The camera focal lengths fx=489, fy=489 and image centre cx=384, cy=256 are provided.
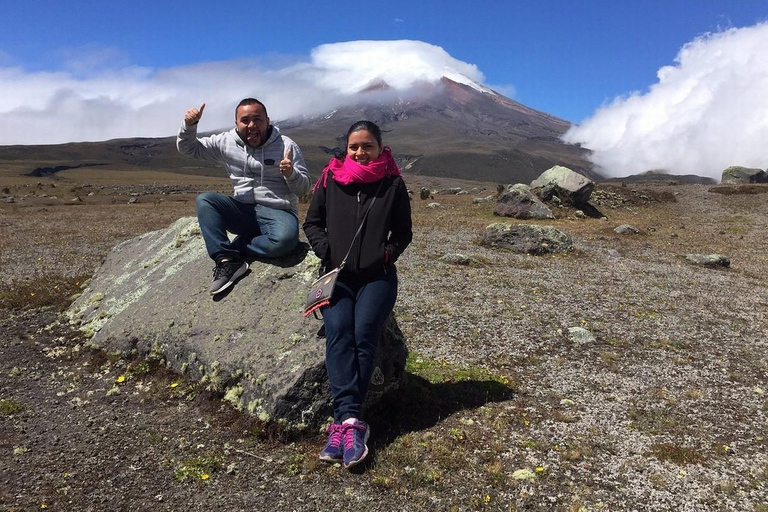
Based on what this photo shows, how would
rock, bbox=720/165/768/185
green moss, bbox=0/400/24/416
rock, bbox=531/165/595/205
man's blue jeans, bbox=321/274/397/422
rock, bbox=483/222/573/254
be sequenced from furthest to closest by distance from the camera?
rock, bbox=720/165/768/185, rock, bbox=531/165/595/205, rock, bbox=483/222/573/254, green moss, bbox=0/400/24/416, man's blue jeans, bbox=321/274/397/422

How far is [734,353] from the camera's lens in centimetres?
994

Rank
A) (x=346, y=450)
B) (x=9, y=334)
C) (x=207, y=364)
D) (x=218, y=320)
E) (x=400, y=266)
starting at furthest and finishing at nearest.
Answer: (x=400, y=266) < (x=9, y=334) < (x=218, y=320) < (x=207, y=364) < (x=346, y=450)

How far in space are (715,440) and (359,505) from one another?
488cm

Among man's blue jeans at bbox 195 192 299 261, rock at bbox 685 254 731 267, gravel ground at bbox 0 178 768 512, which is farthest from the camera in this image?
rock at bbox 685 254 731 267

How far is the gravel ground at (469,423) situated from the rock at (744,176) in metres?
64.6

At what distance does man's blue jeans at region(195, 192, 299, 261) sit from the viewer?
26.0 feet

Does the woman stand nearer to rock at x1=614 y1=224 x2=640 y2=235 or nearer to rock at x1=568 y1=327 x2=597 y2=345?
rock at x1=568 y1=327 x2=597 y2=345

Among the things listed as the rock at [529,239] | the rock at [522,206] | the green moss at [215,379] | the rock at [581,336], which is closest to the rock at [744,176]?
the rock at [522,206]

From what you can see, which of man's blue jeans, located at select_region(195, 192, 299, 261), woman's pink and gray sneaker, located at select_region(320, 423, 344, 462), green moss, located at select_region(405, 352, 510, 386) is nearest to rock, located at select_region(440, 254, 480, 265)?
green moss, located at select_region(405, 352, 510, 386)

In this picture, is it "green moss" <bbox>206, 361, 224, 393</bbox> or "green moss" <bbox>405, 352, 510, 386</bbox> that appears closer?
"green moss" <bbox>206, 361, 224, 393</bbox>

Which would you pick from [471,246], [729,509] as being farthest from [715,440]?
[471,246]

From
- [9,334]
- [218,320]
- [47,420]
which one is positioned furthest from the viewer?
[9,334]

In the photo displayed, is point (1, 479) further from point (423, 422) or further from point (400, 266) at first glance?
point (400, 266)

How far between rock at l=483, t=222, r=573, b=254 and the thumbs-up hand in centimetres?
1520
